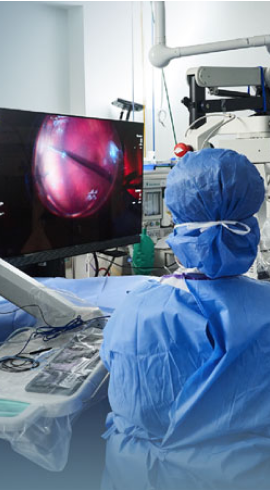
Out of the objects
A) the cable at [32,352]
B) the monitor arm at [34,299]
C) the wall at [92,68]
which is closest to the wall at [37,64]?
the wall at [92,68]

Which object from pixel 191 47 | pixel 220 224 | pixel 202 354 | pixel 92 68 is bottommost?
pixel 202 354

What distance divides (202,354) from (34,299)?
0.71 metres

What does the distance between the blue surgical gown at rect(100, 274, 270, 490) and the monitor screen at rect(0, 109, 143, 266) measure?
0.73 m

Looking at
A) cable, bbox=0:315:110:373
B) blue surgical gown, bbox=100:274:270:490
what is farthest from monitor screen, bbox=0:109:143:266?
blue surgical gown, bbox=100:274:270:490

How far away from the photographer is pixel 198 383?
100 cm

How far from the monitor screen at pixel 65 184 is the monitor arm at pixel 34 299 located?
12cm

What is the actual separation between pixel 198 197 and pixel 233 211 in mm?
79

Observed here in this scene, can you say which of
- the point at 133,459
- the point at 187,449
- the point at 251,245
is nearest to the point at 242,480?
the point at 187,449

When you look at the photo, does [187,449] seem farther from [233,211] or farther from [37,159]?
[37,159]

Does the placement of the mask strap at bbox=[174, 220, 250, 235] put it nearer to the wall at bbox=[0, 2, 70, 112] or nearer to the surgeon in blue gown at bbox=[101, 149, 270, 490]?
the surgeon in blue gown at bbox=[101, 149, 270, 490]

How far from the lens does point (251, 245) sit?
1073mm

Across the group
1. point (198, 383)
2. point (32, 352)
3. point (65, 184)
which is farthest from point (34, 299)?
point (198, 383)

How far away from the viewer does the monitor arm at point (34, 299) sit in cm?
152

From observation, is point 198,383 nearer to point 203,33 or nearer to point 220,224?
point 220,224
